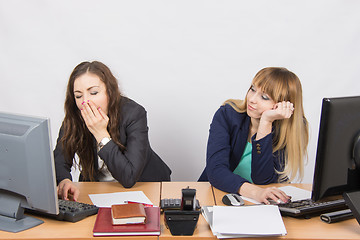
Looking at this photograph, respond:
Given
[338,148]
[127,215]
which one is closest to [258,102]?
[338,148]

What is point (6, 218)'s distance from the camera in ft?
5.09

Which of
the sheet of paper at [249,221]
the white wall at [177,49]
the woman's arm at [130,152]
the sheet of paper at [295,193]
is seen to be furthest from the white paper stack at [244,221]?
the white wall at [177,49]

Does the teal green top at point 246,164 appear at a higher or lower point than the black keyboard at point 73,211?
lower

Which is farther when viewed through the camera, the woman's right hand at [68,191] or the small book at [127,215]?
the woman's right hand at [68,191]

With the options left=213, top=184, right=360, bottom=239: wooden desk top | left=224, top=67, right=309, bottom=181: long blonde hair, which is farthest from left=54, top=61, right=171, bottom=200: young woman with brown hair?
left=213, top=184, right=360, bottom=239: wooden desk top

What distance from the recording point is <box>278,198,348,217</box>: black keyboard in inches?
63.5

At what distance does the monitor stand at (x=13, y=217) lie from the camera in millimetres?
1501

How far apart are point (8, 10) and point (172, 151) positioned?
162cm

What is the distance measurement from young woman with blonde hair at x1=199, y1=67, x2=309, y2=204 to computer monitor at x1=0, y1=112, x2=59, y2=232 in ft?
2.78

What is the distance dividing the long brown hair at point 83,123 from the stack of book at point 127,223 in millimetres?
662

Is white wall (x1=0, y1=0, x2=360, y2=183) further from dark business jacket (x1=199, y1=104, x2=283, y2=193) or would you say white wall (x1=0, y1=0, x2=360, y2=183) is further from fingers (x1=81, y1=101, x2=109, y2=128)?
fingers (x1=81, y1=101, x2=109, y2=128)

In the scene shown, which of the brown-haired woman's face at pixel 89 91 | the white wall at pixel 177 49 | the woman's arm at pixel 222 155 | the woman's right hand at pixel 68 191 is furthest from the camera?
the white wall at pixel 177 49

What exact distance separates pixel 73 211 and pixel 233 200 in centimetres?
63

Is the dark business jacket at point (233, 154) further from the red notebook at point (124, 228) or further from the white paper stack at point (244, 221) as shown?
the red notebook at point (124, 228)
